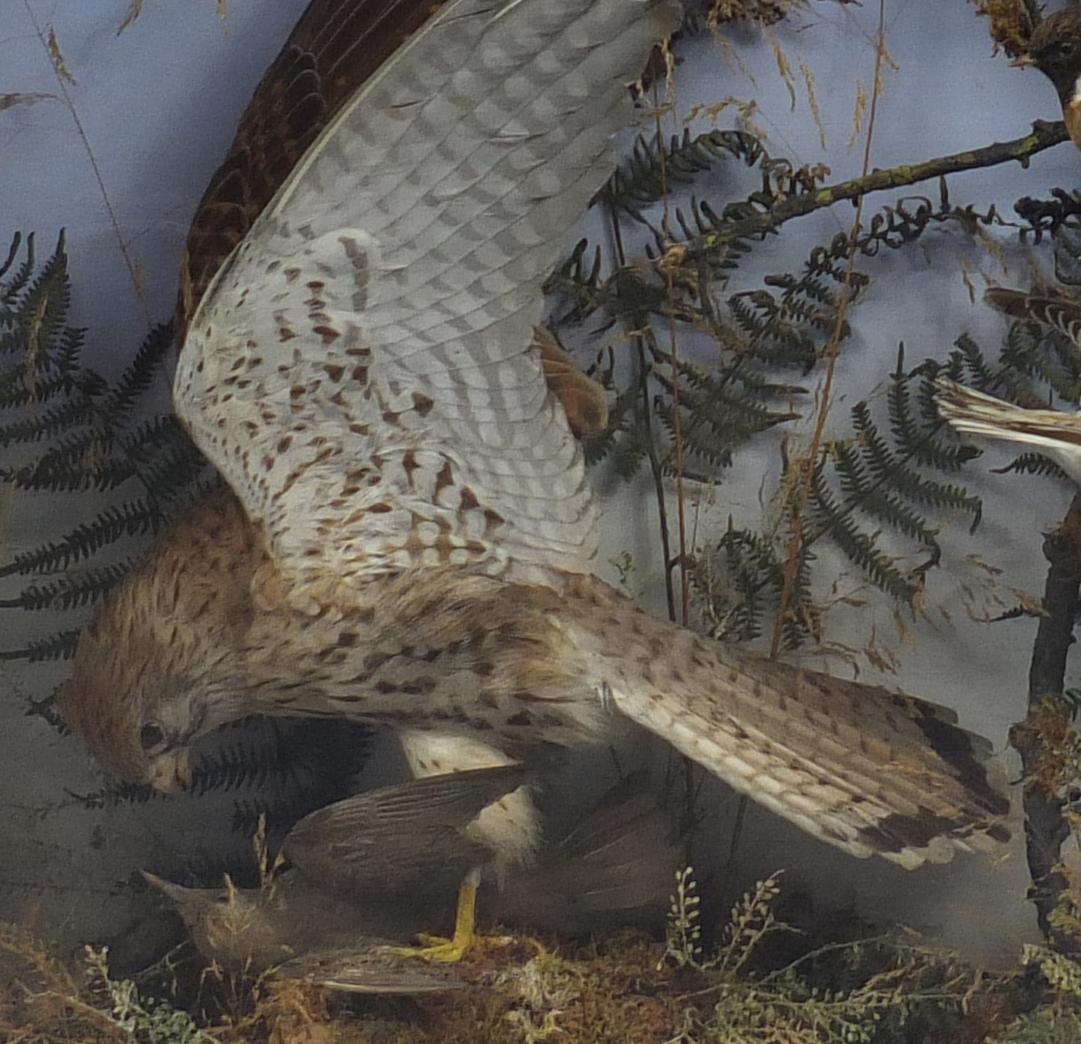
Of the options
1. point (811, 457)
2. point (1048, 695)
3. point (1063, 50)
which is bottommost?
point (1048, 695)

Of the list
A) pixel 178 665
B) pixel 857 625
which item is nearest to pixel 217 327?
pixel 178 665

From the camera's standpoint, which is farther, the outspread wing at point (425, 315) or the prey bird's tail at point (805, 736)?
the prey bird's tail at point (805, 736)

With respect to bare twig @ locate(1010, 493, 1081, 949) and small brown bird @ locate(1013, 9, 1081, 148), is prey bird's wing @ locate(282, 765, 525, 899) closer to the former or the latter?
bare twig @ locate(1010, 493, 1081, 949)

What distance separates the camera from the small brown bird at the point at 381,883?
0.98 metres

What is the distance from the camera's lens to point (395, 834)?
3.21 ft

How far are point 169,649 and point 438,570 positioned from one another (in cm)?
22

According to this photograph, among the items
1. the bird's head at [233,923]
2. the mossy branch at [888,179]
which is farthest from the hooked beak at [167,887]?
the mossy branch at [888,179]

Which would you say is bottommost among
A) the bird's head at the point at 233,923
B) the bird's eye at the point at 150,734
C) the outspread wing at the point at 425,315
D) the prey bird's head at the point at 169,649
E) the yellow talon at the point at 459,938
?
the yellow talon at the point at 459,938

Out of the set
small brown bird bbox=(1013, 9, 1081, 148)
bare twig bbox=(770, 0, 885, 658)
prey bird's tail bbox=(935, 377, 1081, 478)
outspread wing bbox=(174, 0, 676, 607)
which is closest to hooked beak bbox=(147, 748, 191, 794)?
outspread wing bbox=(174, 0, 676, 607)

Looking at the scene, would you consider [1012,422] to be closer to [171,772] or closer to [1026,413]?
[1026,413]

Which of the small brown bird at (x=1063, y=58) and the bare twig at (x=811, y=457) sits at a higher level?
the small brown bird at (x=1063, y=58)

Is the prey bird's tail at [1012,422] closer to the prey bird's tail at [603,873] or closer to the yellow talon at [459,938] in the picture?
the prey bird's tail at [603,873]

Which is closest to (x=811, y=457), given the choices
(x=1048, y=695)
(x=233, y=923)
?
(x=1048, y=695)

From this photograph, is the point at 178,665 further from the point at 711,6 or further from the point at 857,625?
the point at 711,6
